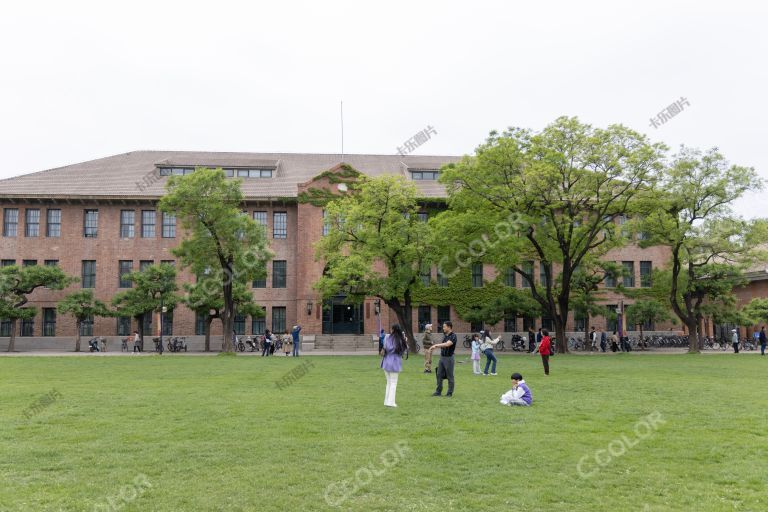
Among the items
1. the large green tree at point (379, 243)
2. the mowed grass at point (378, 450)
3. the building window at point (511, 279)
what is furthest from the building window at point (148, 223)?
the mowed grass at point (378, 450)

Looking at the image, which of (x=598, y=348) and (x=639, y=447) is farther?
(x=598, y=348)

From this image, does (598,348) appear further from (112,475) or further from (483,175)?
(112,475)

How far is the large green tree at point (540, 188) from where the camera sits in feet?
95.7

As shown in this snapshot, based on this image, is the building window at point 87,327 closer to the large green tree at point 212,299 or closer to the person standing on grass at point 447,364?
the large green tree at point 212,299

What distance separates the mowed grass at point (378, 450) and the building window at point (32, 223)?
33401 millimetres

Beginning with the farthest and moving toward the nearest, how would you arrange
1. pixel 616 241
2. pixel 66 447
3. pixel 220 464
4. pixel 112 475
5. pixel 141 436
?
pixel 616 241
pixel 141 436
pixel 66 447
pixel 220 464
pixel 112 475

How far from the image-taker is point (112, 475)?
6.57 m

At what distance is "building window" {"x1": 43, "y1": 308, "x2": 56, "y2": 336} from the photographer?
139ft

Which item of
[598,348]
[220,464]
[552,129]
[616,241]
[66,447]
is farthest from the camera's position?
[598,348]

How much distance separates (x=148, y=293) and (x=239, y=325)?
741cm

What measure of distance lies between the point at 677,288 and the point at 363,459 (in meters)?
33.8

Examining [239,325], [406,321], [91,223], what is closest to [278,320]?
[239,325]

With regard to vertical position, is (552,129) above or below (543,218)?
above

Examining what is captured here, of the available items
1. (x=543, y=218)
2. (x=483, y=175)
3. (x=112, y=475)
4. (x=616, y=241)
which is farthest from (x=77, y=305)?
(x=112, y=475)
